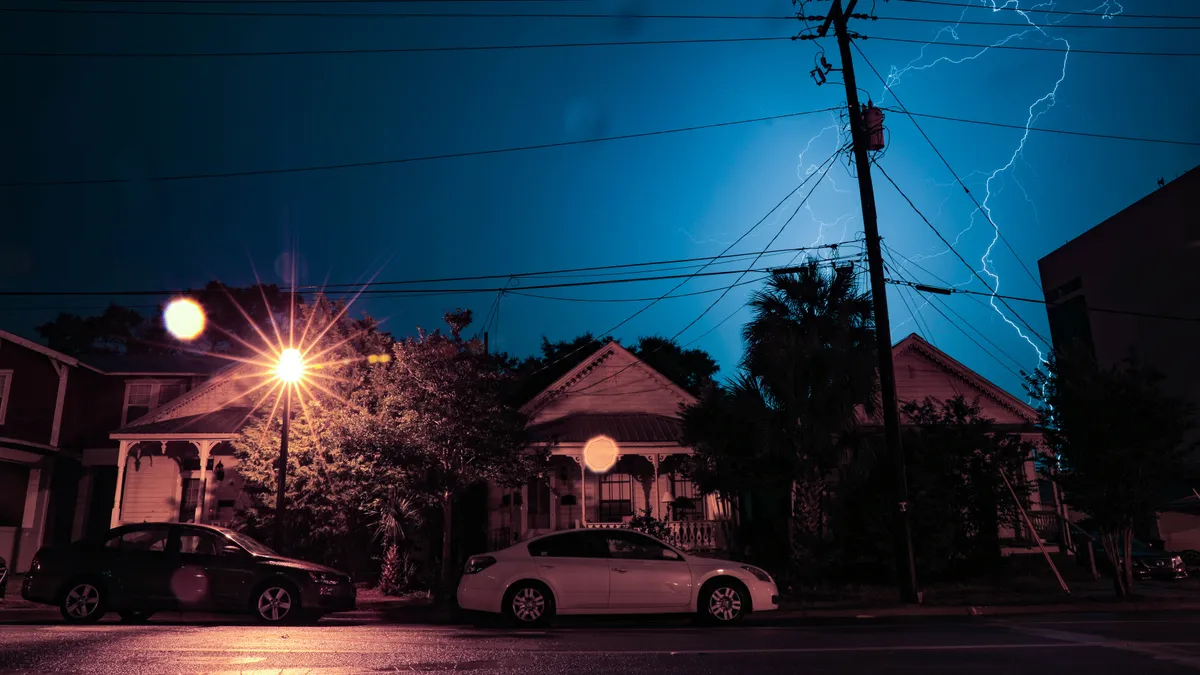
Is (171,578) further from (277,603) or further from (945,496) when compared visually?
(945,496)

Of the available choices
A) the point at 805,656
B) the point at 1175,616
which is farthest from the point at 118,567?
the point at 1175,616

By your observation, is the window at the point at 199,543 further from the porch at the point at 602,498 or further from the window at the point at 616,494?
the window at the point at 616,494

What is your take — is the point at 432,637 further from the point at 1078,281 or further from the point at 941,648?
the point at 1078,281

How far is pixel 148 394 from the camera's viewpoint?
26.5 m

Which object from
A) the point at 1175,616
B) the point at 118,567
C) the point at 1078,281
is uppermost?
the point at 1078,281

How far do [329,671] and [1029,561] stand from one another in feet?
63.3

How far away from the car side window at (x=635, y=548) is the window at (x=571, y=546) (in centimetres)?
14

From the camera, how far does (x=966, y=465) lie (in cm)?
1719

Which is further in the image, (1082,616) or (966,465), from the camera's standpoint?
(966,465)

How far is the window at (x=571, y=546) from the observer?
11.2m

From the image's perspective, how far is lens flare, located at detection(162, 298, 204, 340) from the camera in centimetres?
4688

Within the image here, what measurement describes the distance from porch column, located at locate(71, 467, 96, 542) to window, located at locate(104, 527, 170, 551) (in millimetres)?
16595

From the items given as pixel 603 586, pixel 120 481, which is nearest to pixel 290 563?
pixel 603 586

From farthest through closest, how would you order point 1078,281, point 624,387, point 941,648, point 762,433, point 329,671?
point 1078,281 < point 624,387 < point 762,433 < point 941,648 < point 329,671
